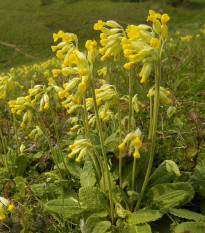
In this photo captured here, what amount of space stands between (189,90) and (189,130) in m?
1.15

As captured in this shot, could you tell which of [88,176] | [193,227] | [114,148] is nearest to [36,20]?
[88,176]

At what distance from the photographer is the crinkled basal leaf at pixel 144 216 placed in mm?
2238

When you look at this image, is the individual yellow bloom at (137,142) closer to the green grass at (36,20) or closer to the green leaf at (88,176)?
the green leaf at (88,176)

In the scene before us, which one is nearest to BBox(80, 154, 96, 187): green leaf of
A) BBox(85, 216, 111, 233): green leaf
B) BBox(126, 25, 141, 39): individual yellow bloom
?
BBox(85, 216, 111, 233): green leaf

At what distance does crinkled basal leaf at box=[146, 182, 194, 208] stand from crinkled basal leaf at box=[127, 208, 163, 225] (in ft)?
0.61

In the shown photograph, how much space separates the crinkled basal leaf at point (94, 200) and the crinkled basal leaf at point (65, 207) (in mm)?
127

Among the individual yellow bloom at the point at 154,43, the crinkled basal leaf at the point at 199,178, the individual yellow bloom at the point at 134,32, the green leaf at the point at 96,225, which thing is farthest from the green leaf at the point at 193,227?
the individual yellow bloom at the point at 134,32

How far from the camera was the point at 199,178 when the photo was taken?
2.59 meters

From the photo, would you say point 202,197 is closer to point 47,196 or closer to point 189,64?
point 47,196

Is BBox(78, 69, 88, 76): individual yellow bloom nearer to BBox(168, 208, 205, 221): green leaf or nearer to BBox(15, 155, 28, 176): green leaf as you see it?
BBox(168, 208, 205, 221): green leaf

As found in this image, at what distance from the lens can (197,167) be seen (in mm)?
2684

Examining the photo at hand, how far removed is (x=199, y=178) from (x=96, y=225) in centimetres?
112

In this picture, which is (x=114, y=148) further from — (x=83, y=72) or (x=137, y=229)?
(x=83, y=72)

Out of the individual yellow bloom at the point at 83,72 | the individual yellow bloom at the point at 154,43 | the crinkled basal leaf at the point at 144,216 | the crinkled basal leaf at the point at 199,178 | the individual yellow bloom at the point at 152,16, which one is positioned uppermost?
the individual yellow bloom at the point at 152,16
